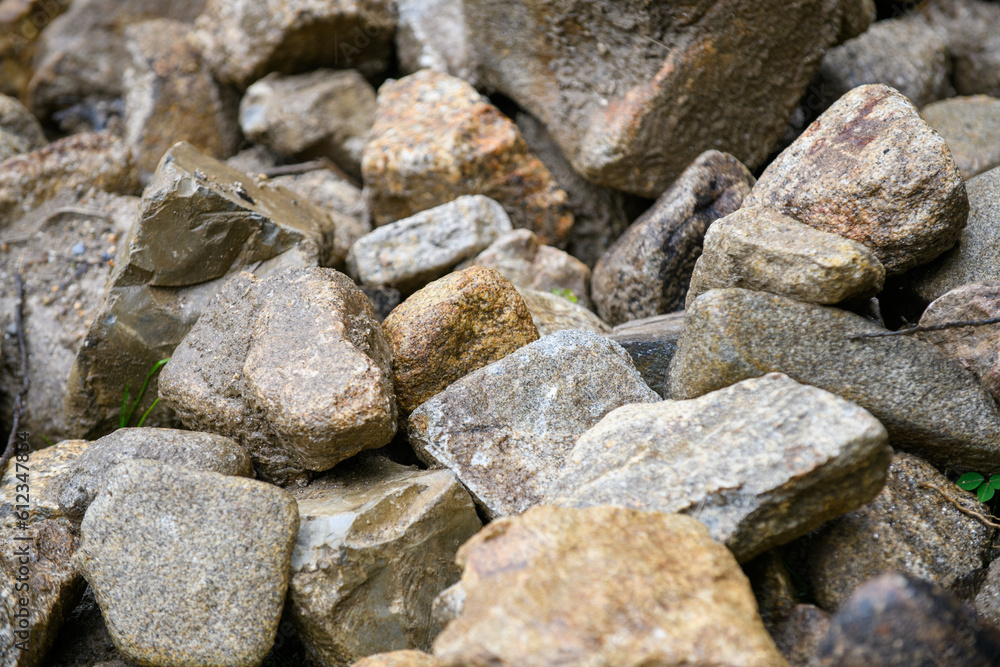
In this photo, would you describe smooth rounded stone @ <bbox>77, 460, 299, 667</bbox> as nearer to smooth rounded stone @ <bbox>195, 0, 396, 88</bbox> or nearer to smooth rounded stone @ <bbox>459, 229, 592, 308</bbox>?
smooth rounded stone @ <bbox>459, 229, 592, 308</bbox>

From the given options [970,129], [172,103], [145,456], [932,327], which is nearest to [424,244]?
[145,456]

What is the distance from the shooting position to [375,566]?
1.97 metres

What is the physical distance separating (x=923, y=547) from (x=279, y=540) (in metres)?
1.62

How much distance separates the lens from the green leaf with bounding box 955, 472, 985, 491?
6.75 feet

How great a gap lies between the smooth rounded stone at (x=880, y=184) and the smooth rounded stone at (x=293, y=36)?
2637 millimetres

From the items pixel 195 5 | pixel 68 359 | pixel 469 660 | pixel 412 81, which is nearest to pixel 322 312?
pixel 469 660

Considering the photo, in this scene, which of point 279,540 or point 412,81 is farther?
point 412,81

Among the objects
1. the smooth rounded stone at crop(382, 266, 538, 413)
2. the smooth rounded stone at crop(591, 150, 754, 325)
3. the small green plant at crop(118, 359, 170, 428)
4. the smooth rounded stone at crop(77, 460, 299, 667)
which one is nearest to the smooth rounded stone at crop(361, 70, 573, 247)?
the smooth rounded stone at crop(591, 150, 754, 325)

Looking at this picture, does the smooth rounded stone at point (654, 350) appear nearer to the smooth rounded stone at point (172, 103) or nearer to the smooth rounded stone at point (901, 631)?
the smooth rounded stone at point (901, 631)

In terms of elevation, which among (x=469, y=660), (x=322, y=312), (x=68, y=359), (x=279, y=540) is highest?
(x=322, y=312)

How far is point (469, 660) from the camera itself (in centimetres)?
140

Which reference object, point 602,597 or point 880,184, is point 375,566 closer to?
point 602,597

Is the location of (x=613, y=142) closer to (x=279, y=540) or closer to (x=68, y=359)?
(x=279, y=540)

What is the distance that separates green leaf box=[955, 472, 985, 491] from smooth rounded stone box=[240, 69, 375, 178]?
10.6 ft
